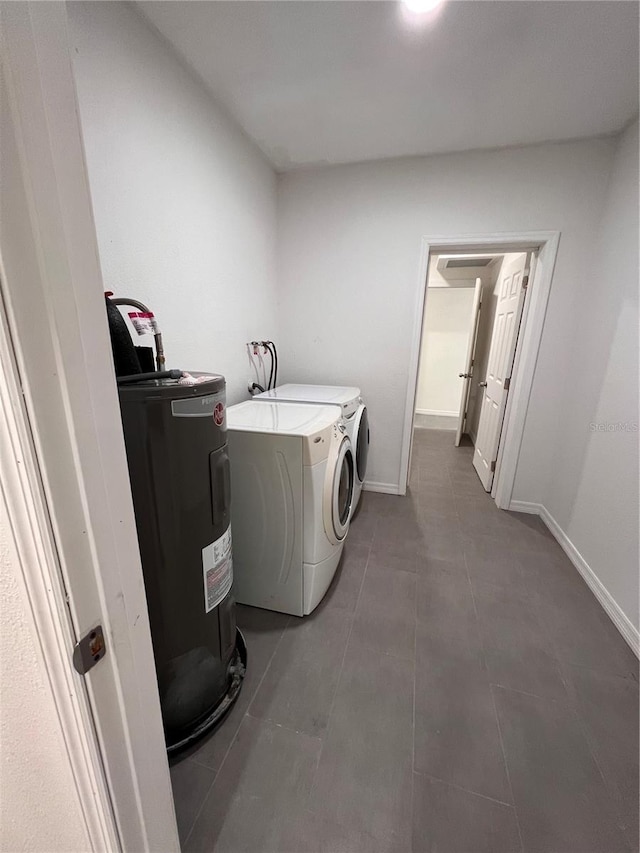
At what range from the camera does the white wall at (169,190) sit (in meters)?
1.18

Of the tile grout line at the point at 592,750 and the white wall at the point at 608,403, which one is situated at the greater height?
the white wall at the point at 608,403

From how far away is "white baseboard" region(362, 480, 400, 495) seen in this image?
2922mm

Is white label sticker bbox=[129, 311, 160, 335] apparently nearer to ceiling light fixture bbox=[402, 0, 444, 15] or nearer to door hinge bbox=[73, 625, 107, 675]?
door hinge bbox=[73, 625, 107, 675]

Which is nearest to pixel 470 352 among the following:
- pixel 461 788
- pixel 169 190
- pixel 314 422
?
pixel 314 422

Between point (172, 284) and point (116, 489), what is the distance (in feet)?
4.53

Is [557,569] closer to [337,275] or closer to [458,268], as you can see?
[337,275]

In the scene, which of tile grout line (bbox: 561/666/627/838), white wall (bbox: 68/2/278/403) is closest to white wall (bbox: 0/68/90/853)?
white wall (bbox: 68/2/278/403)

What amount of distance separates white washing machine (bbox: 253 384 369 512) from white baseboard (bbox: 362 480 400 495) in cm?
51

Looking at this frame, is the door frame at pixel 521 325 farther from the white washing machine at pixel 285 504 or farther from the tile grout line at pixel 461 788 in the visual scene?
the tile grout line at pixel 461 788

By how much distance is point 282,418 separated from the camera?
1.64m

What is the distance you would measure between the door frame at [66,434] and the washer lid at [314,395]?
162 centimetres

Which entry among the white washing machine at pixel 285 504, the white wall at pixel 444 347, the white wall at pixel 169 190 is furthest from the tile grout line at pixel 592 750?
the white wall at pixel 444 347

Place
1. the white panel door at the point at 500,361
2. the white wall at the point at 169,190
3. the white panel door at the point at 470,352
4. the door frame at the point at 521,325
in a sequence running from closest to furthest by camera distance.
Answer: the white wall at the point at 169,190, the door frame at the point at 521,325, the white panel door at the point at 500,361, the white panel door at the point at 470,352

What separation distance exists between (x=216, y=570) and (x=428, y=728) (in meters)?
0.95
